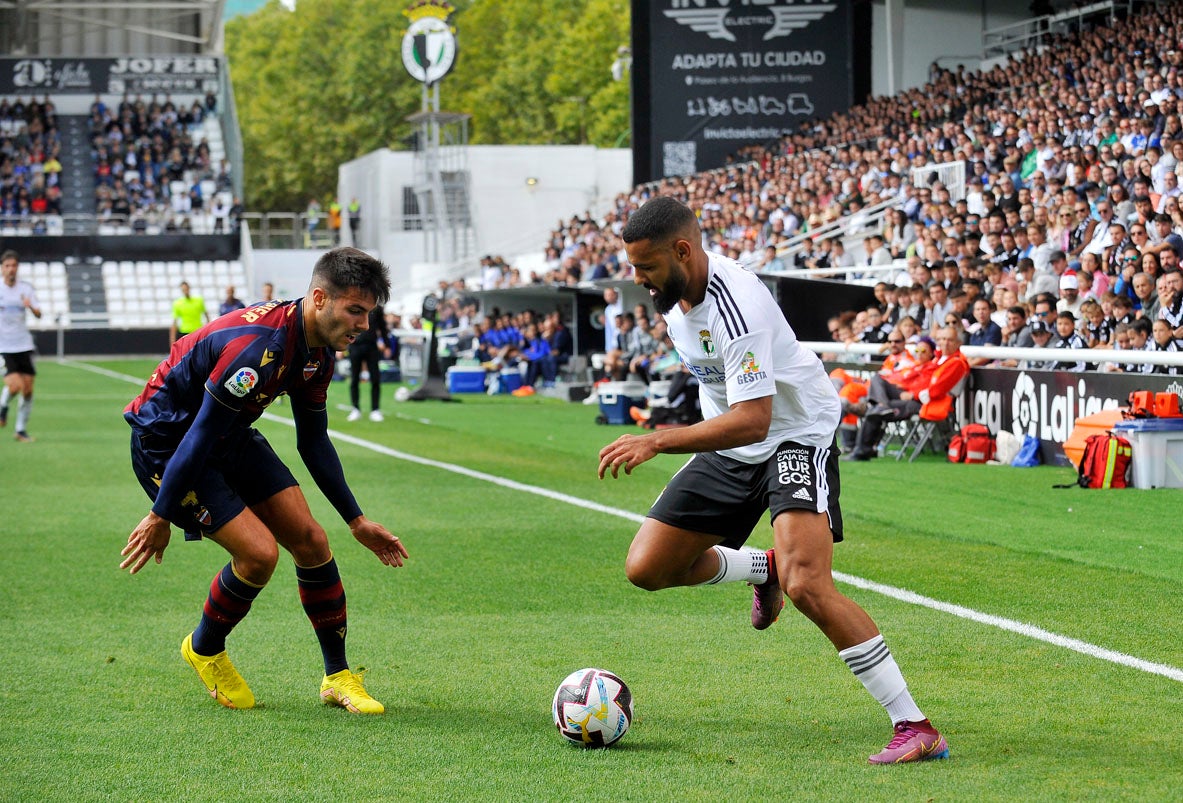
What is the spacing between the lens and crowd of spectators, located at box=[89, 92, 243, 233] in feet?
172

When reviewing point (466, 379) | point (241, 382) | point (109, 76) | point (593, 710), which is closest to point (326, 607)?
point (241, 382)

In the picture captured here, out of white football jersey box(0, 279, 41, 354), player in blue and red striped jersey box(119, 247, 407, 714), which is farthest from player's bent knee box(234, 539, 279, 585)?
white football jersey box(0, 279, 41, 354)

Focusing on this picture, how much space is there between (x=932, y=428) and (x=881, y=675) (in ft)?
35.8

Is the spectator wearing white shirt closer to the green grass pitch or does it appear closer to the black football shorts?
the green grass pitch

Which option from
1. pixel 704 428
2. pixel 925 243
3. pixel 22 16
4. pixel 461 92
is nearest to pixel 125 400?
pixel 925 243

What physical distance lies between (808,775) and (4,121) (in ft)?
184

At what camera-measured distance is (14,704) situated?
5.93 m

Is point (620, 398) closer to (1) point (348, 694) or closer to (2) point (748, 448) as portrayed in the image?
(1) point (348, 694)

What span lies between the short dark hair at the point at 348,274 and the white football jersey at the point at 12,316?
13.0 m

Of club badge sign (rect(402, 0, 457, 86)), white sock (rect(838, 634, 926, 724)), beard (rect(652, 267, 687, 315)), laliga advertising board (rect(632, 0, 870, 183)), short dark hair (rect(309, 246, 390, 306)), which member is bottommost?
white sock (rect(838, 634, 926, 724))

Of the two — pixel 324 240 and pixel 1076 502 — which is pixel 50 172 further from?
pixel 1076 502

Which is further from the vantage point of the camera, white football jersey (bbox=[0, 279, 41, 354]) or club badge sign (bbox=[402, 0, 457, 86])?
club badge sign (bbox=[402, 0, 457, 86])

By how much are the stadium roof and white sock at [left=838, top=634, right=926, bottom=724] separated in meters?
54.0

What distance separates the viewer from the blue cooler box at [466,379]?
30.4 metres
